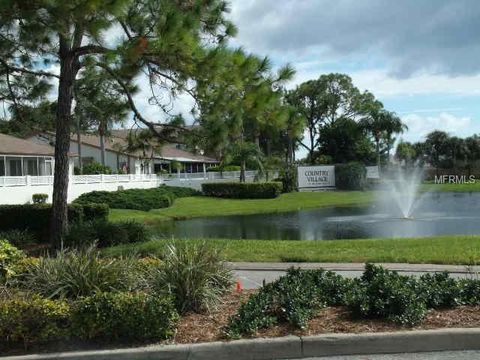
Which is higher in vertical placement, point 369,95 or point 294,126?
point 369,95

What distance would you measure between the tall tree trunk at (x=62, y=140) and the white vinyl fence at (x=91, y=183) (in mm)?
22402

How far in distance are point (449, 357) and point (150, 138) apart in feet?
37.5

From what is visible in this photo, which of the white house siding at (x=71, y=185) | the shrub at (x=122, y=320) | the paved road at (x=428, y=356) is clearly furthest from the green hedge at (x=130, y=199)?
the paved road at (x=428, y=356)

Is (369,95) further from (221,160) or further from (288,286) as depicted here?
(288,286)

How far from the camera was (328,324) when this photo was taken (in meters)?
6.66

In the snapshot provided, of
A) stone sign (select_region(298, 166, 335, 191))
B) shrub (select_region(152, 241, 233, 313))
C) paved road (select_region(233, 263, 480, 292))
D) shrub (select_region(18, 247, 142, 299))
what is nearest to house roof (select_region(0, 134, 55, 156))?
stone sign (select_region(298, 166, 335, 191))

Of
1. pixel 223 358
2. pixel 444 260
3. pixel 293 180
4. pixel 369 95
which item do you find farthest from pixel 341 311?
pixel 369 95

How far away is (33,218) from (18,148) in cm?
2856

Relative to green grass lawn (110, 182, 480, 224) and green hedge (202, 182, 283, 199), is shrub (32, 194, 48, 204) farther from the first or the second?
green hedge (202, 182, 283, 199)

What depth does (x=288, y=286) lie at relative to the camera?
7.46m

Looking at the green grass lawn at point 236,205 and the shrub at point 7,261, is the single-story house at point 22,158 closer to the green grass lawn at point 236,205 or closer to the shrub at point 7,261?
the green grass lawn at point 236,205

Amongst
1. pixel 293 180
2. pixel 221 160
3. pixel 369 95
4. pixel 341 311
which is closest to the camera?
pixel 341 311

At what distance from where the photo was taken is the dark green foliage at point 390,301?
21.4ft

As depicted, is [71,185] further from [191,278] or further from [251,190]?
[191,278]
